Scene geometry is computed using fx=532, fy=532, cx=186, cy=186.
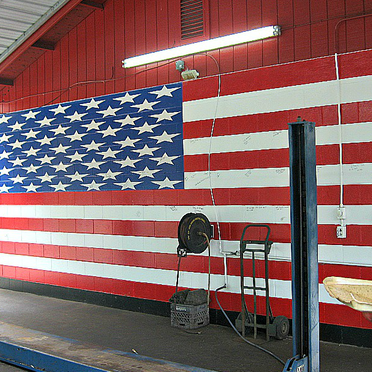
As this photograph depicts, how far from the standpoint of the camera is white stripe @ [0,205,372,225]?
5410 mm

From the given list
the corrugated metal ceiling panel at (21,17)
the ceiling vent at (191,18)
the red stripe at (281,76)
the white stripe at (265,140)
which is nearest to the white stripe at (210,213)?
the white stripe at (265,140)

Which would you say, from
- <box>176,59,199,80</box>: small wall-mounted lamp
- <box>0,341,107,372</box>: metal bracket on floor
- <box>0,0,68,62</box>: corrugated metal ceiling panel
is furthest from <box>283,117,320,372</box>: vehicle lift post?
<box>0,0,68,62</box>: corrugated metal ceiling panel

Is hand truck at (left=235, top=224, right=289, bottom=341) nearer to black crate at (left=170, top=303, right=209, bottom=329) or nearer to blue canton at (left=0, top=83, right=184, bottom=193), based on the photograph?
black crate at (left=170, top=303, right=209, bottom=329)

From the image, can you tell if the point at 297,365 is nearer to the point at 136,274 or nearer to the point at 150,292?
the point at 150,292

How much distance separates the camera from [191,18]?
6688 mm

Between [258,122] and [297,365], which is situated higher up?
[258,122]

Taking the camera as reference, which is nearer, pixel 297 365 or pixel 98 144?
pixel 297 365

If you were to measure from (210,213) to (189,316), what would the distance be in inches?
49.0

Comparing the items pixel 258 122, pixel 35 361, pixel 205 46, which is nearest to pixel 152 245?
pixel 258 122

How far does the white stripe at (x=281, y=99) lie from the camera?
5.39 m

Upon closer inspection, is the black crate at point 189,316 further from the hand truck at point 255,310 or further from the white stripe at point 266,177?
the white stripe at point 266,177

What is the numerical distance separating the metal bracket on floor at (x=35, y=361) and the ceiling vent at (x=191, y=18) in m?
4.14

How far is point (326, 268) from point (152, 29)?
151 inches

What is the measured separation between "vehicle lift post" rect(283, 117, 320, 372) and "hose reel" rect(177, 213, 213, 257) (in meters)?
1.95
